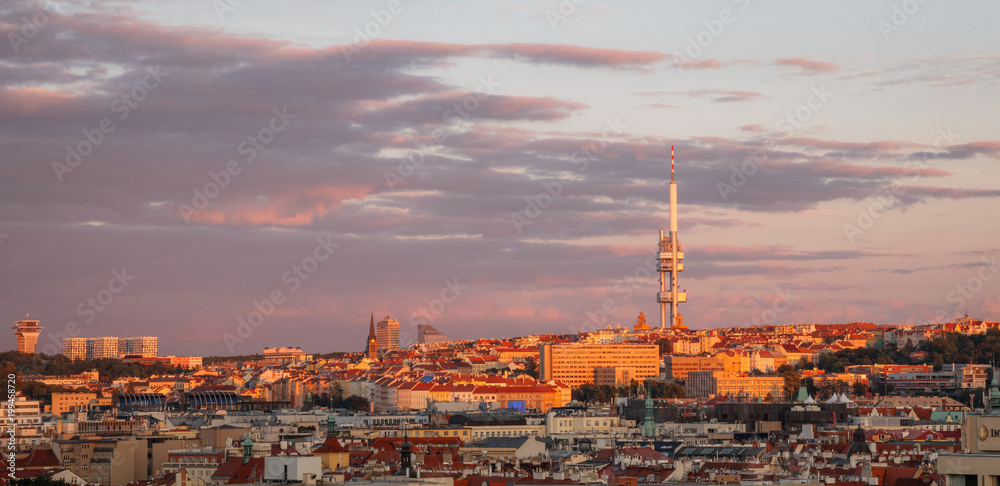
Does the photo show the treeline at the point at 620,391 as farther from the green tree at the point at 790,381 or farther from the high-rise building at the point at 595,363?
the high-rise building at the point at 595,363

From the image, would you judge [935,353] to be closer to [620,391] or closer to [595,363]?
[620,391]

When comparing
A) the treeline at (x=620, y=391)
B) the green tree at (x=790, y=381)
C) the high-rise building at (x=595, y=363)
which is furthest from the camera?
the high-rise building at (x=595, y=363)

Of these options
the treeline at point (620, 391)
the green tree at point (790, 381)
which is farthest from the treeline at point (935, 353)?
the treeline at point (620, 391)

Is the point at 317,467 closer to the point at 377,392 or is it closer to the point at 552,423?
the point at 552,423

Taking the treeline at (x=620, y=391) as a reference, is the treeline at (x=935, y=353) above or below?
above

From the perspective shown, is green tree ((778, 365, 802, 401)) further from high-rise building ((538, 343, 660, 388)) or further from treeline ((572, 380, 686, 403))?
high-rise building ((538, 343, 660, 388))

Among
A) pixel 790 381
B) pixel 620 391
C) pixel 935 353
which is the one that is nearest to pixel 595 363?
pixel 620 391

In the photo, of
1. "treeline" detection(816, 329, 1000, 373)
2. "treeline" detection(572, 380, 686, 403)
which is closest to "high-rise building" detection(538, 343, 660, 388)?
"treeline" detection(572, 380, 686, 403)
